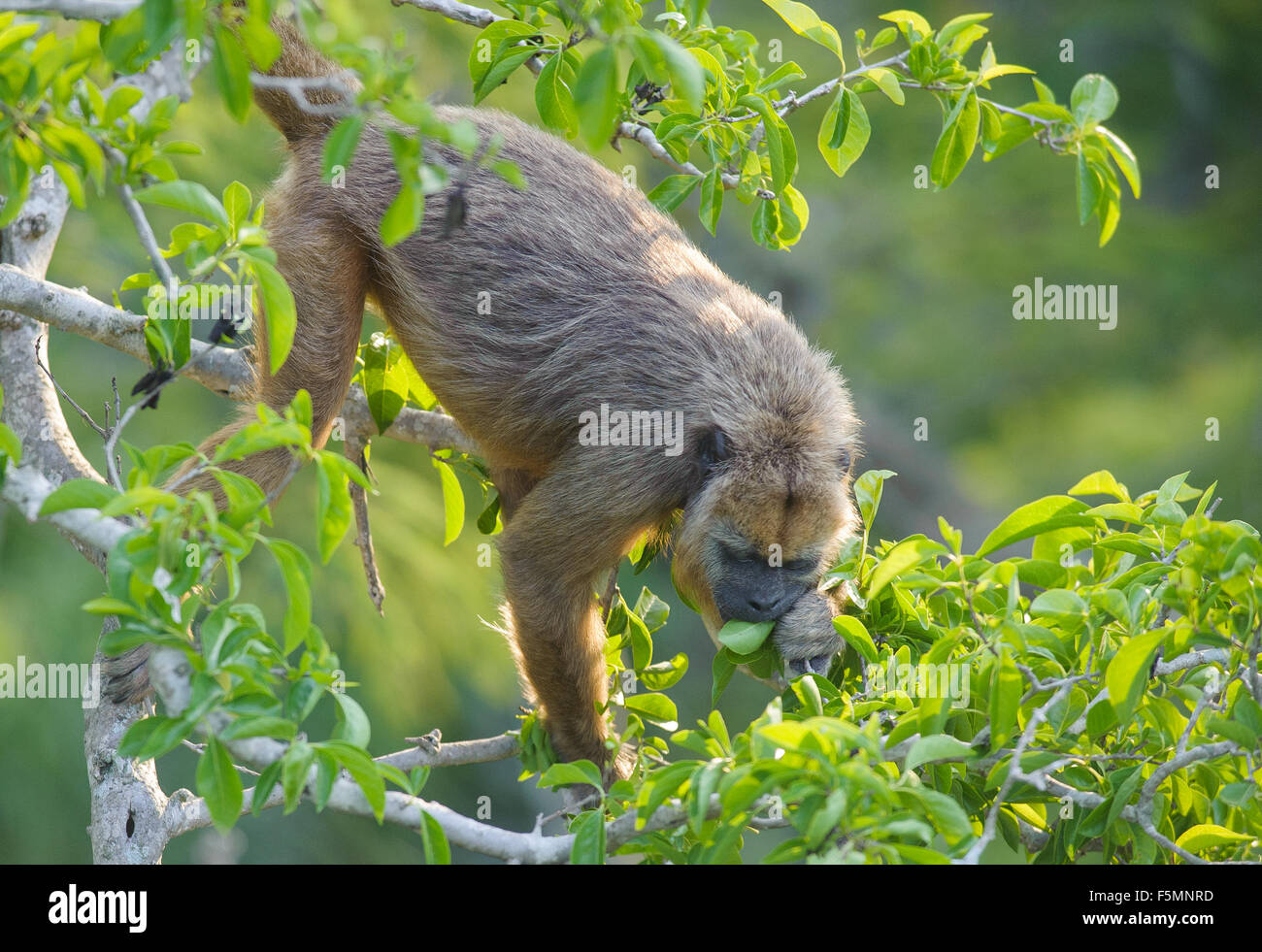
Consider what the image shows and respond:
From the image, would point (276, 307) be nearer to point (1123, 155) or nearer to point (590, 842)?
point (590, 842)

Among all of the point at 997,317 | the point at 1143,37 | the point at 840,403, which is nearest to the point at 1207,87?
the point at 1143,37

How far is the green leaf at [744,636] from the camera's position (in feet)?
9.85

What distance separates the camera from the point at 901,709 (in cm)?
256

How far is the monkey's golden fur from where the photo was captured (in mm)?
3500

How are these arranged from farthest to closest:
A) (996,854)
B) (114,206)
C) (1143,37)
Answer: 1. (1143,37)
2. (996,854)
3. (114,206)

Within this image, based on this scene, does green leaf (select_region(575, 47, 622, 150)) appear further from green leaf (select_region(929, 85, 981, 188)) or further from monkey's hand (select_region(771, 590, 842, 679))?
monkey's hand (select_region(771, 590, 842, 679))

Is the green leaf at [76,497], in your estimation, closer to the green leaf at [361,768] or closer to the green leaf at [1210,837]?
the green leaf at [361,768]

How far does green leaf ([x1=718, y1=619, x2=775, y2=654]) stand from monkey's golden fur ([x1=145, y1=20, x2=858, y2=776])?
0.93 ft

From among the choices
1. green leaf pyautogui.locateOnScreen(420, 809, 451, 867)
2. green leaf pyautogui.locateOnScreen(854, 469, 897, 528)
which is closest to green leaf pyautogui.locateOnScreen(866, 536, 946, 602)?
green leaf pyautogui.locateOnScreen(854, 469, 897, 528)

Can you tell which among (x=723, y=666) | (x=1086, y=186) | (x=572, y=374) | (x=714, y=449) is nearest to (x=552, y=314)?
(x=572, y=374)

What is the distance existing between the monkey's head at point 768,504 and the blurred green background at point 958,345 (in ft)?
11.6

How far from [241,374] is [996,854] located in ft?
26.7

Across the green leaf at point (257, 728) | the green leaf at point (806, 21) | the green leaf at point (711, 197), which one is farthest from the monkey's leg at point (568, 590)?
the green leaf at point (257, 728)

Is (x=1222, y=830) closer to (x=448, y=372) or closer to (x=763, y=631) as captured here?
(x=763, y=631)
